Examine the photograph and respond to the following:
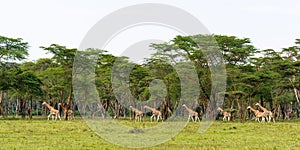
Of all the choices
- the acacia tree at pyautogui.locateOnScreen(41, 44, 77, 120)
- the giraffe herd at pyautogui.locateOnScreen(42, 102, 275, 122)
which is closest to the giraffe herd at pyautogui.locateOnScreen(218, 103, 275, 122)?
the giraffe herd at pyautogui.locateOnScreen(42, 102, 275, 122)

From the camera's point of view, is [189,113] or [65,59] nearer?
[189,113]

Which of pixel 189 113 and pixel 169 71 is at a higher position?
pixel 169 71

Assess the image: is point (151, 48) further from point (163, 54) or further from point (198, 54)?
point (198, 54)

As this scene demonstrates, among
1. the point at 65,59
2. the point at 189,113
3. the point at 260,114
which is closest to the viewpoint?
the point at 189,113

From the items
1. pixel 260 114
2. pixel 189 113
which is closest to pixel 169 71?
pixel 189 113

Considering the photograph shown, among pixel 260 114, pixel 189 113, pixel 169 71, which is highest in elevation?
pixel 169 71

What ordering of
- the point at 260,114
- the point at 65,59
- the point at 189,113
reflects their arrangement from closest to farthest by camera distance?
the point at 189,113 → the point at 260,114 → the point at 65,59

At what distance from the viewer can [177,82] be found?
41.7 meters

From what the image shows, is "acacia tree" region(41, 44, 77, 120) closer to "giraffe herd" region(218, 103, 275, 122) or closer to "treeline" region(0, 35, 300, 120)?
"treeline" region(0, 35, 300, 120)

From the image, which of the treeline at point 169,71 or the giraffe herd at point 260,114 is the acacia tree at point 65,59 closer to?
the treeline at point 169,71

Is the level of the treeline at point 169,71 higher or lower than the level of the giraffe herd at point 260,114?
higher

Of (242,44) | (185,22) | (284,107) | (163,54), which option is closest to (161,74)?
(163,54)

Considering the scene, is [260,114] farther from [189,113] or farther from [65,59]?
[65,59]

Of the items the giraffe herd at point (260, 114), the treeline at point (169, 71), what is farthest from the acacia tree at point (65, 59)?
the giraffe herd at point (260, 114)
